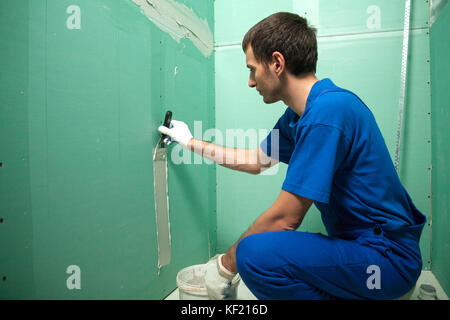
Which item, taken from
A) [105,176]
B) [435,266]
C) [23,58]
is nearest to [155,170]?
[105,176]

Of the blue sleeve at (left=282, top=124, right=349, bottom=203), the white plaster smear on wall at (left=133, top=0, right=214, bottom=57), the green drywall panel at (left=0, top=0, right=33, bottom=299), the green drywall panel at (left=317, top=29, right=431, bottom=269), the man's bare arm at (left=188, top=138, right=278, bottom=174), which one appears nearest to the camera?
the green drywall panel at (left=0, top=0, right=33, bottom=299)

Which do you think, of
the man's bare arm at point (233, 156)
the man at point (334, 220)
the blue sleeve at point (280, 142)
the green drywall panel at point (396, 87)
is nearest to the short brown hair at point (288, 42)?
the man at point (334, 220)

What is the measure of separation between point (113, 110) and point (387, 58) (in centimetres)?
138

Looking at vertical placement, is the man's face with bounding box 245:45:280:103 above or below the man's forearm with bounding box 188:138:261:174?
above

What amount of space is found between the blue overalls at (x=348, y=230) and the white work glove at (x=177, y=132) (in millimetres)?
512

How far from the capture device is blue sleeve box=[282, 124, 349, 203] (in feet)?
2.54

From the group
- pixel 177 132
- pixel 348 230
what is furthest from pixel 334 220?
pixel 177 132

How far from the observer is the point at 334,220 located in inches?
37.7

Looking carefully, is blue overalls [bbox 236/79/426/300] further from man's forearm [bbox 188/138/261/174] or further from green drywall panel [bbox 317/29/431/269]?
green drywall panel [bbox 317/29/431/269]

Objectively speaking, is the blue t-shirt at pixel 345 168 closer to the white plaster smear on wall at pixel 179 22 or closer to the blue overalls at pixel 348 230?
the blue overalls at pixel 348 230

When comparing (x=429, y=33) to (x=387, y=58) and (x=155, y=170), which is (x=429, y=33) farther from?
(x=155, y=170)

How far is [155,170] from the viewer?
1180 millimetres

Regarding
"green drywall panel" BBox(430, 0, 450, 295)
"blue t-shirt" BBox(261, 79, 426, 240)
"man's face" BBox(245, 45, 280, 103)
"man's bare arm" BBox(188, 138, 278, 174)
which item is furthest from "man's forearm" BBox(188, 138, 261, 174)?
"green drywall panel" BBox(430, 0, 450, 295)

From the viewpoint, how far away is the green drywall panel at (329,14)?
1.57m
